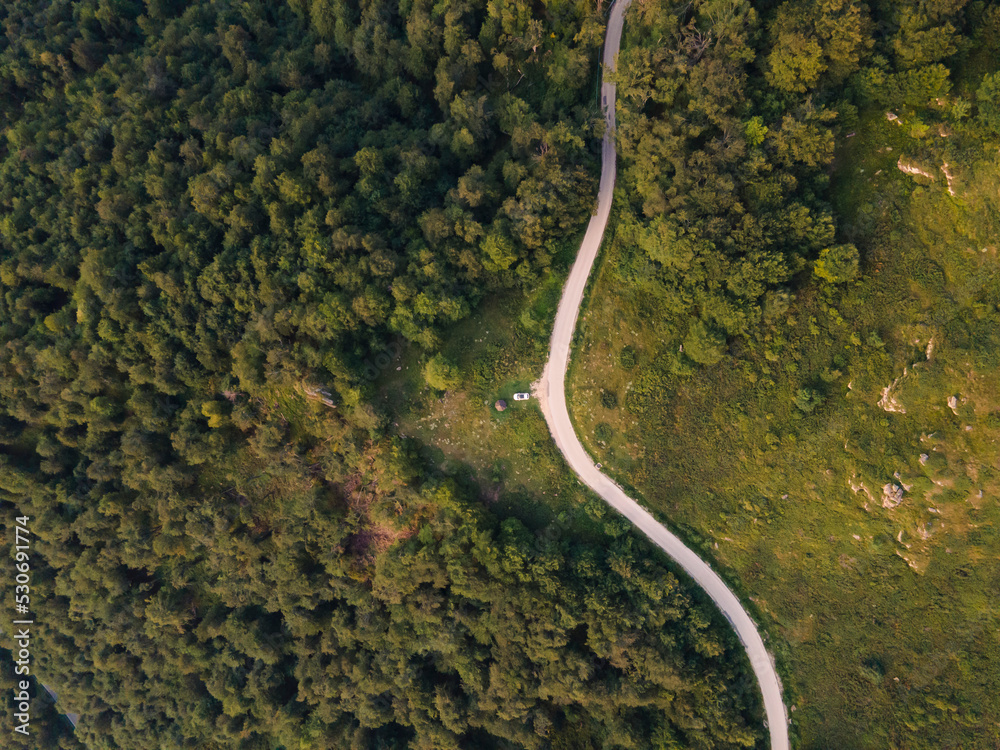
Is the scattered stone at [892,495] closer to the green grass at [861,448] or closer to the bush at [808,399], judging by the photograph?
the green grass at [861,448]

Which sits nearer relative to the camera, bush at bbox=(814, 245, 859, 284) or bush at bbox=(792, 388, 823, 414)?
bush at bbox=(814, 245, 859, 284)

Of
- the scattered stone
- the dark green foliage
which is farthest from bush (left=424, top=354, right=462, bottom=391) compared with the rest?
the scattered stone

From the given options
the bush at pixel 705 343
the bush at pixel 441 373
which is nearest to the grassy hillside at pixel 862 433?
the bush at pixel 705 343

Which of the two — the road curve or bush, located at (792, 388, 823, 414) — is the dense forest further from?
bush, located at (792, 388, 823, 414)

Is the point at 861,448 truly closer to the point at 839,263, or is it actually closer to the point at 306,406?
Result: the point at 839,263

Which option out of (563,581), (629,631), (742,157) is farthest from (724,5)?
(629,631)

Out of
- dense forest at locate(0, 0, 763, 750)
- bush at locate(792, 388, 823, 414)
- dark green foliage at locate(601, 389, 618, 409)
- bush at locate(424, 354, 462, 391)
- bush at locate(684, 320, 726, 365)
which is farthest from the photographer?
dark green foliage at locate(601, 389, 618, 409)
